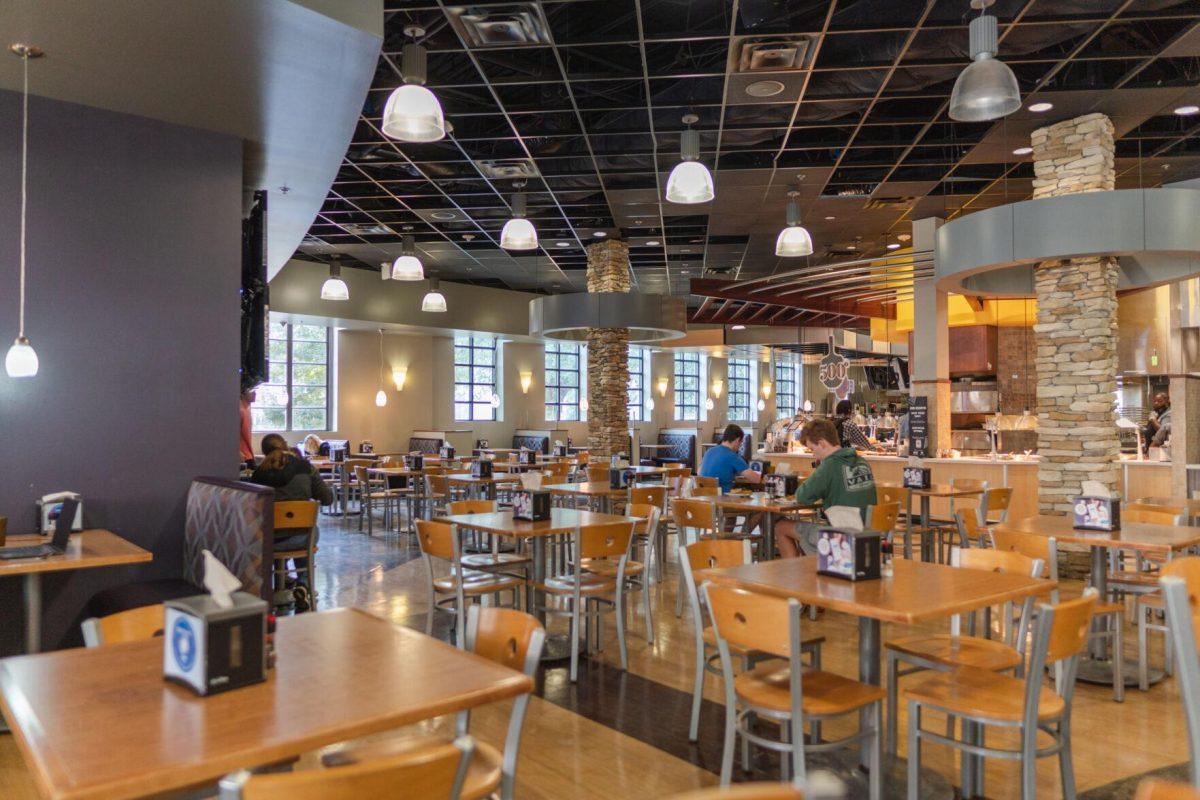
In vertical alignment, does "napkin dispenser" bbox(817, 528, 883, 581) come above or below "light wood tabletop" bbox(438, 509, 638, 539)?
above

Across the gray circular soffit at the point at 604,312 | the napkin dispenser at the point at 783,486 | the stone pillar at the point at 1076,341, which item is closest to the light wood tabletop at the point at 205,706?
the napkin dispenser at the point at 783,486

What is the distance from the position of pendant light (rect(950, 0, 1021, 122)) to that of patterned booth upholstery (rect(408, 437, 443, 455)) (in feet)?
43.9

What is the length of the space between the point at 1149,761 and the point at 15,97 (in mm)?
6442

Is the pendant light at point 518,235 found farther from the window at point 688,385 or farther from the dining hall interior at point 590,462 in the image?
the window at point 688,385

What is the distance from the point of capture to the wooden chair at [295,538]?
5746mm

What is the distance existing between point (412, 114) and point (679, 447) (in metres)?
18.4

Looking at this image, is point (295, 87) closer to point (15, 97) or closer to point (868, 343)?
point (15, 97)

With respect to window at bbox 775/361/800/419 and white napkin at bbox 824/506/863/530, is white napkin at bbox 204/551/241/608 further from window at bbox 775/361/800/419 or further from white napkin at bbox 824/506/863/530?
window at bbox 775/361/800/419

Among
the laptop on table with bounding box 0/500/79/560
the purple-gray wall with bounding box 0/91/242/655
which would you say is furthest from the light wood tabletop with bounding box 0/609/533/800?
the purple-gray wall with bounding box 0/91/242/655

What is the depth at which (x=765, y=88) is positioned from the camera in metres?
6.68

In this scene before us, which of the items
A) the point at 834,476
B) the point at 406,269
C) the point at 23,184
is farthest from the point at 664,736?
the point at 406,269

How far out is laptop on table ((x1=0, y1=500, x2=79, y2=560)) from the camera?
3.62 metres

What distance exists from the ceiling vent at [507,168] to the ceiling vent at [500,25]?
104 inches

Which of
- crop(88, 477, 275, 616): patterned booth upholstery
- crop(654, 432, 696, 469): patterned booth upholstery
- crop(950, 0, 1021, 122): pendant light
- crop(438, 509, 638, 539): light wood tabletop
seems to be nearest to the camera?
crop(88, 477, 275, 616): patterned booth upholstery
